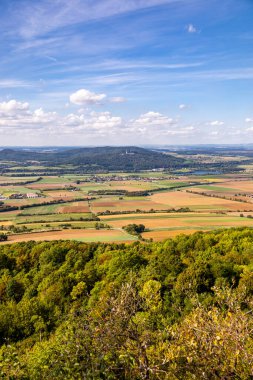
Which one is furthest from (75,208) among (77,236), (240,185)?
(240,185)

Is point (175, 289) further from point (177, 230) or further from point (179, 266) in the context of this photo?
point (177, 230)

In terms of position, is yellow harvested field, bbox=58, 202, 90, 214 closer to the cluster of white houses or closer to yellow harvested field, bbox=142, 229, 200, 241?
the cluster of white houses

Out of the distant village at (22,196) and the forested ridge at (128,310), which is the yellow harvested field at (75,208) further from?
the forested ridge at (128,310)

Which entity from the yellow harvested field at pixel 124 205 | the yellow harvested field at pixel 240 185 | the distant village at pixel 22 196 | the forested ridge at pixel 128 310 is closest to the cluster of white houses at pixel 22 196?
the distant village at pixel 22 196

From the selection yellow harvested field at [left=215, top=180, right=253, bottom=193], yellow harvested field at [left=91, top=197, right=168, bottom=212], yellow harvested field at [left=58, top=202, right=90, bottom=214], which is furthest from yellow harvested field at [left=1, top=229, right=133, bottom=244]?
yellow harvested field at [left=215, top=180, right=253, bottom=193]

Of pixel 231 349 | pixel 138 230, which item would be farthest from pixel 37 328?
pixel 138 230

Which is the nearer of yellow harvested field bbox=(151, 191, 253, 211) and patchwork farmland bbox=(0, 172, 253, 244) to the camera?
patchwork farmland bbox=(0, 172, 253, 244)
